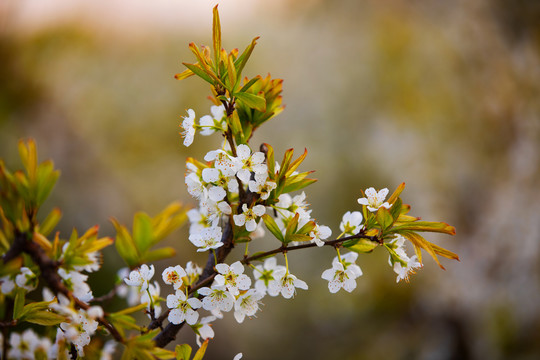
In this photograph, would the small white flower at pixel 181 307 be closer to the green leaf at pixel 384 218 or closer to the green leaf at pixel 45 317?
the green leaf at pixel 45 317

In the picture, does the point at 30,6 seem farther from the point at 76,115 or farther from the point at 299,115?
the point at 299,115

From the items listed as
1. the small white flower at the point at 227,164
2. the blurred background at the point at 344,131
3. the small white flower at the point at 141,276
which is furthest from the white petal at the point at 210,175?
Answer: the blurred background at the point at 344,131

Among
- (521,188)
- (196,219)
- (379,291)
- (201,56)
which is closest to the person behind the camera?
(201,56)

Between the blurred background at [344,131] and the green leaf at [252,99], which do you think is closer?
the green leaf at [252,99]

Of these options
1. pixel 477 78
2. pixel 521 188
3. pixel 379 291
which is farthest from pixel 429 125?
pixel 379 291

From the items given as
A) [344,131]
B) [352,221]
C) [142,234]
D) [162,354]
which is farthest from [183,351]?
[344,131]

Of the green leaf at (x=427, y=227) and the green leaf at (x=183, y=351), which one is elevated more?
the green leaf at (x=427, y=227)

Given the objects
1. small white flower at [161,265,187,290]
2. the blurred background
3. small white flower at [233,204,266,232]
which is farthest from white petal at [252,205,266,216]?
the blurred background

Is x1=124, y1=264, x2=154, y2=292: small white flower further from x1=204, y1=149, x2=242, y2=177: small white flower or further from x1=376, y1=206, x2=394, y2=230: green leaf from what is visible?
x1=376, y1=206, x2=394, y2=230: green leaf
